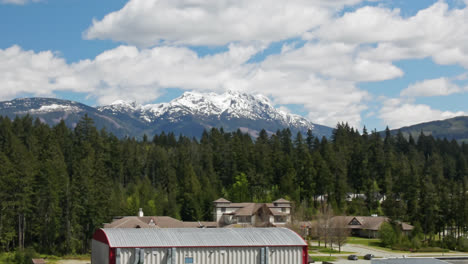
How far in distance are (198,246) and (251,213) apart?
2349 inches

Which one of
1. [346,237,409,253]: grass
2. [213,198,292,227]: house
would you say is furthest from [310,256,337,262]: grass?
[213,198,292,227]: house

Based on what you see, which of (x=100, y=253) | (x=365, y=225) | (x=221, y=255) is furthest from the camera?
(x=365, y=225)

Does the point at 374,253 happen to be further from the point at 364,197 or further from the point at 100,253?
the point at 100,253

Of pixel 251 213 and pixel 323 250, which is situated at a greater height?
pixel 251 213

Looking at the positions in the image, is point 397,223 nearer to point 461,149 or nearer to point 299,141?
point 299,141

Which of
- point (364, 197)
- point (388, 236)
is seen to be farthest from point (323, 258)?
point (364, 197)

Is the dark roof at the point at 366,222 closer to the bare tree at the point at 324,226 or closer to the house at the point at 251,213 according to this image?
the bare tree at the point at 324,226

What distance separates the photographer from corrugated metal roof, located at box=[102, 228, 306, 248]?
4678 cm

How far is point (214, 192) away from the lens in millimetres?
118688

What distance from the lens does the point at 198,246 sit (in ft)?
155

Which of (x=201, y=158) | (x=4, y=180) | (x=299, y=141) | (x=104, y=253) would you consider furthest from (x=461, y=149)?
(x=104, y=253)

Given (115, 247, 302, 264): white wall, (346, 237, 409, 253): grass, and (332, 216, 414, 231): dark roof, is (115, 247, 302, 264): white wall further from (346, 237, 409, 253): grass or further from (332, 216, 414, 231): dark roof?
(332, 216, 414, 231): dark roof

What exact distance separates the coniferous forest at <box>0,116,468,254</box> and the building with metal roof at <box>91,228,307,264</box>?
45781 millimetres

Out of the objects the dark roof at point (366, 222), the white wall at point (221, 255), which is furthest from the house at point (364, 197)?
the white wall at point (221, 255)
